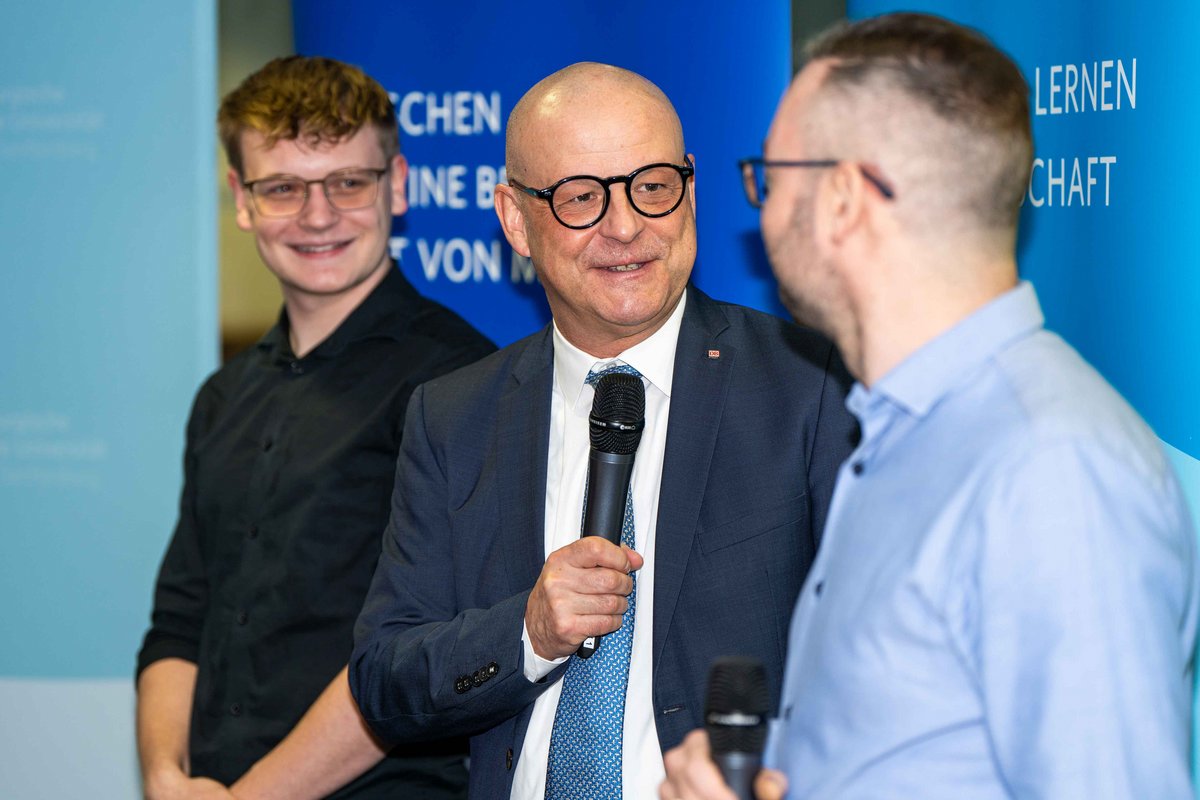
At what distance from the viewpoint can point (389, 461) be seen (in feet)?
10.0

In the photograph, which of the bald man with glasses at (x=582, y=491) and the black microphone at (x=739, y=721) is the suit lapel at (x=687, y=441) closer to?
the bald man with glasses at (x=582, y=491)

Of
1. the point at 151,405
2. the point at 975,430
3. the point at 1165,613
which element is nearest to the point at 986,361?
the point at 975,430

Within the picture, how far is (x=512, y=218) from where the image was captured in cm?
274

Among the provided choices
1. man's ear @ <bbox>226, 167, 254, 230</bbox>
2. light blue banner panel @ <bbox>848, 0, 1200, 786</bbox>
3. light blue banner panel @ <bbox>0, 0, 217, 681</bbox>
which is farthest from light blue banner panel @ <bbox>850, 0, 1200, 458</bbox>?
light blue banner panel @ <bbox>0, 0, 217, 681</bbox>

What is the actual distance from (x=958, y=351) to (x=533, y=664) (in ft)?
3.43

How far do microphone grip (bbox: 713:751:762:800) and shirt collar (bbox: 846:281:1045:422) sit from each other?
422mm

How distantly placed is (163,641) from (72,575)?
1146 mm

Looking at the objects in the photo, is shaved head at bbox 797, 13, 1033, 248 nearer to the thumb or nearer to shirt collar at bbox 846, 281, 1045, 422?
shirt collar at bbox 846, 281, 1045, 422

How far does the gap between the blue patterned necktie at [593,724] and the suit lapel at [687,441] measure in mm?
76

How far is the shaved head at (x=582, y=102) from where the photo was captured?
2.50 metres

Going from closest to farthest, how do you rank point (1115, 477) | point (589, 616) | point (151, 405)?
1. point (1115, 477)
2. point (589, 616)
3. point (151, 405)

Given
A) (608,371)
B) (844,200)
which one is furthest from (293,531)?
(844,200)

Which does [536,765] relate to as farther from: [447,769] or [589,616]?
[447,769]

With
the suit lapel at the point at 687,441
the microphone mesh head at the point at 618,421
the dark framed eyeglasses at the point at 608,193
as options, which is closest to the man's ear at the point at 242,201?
the dark framed eyeglasses at the point at 608,193
